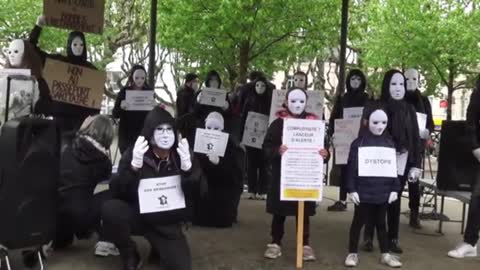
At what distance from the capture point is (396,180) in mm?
5906

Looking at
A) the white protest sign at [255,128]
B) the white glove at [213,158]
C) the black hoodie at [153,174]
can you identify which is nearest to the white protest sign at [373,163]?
the black hoodie at [153,174]

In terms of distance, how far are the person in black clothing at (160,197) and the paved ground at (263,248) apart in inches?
20.4

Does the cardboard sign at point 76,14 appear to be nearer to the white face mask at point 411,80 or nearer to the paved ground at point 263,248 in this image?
the paved ground at point 263,248

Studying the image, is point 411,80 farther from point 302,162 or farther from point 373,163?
point 302,162

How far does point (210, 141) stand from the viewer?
686 centimetres

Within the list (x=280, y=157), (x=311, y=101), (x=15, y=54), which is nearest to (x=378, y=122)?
(x=280, y=157)

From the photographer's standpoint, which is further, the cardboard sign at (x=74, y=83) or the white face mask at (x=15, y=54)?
the cardboard sign at (x=74, y=83)

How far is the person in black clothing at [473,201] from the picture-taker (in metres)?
6.33

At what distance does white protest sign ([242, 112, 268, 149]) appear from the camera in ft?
27.9

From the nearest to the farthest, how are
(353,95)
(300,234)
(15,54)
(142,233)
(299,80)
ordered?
(142,233) < (300,234) < (15,54) < (353,95) < (299,80)

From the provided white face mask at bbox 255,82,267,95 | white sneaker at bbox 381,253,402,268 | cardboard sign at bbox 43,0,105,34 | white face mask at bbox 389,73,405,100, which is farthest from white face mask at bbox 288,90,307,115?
cardboard sign at bbox 43,0,105,34

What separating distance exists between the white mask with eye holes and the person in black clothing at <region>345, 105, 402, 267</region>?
59cm

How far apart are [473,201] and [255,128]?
312 centimetres

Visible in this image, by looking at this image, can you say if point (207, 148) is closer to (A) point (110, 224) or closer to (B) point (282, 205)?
(B) point (282, 205)
